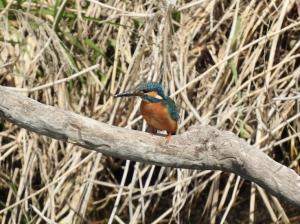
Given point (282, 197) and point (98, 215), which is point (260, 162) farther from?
point (98, 215)

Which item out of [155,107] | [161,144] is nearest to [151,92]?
[155,107]

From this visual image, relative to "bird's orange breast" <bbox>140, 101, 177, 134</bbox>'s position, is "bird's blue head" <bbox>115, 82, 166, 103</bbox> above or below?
above

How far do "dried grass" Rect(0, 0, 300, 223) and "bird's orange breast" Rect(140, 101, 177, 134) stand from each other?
0.51 metres

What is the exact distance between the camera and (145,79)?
4.11 meters

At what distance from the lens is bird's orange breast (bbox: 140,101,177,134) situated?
3324 millimetres

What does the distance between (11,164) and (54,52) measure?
62 centimetres

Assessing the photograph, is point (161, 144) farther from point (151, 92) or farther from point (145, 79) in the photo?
point (145, 79)

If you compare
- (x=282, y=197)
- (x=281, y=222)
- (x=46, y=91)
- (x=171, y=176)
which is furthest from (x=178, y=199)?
(x=282, y=197)

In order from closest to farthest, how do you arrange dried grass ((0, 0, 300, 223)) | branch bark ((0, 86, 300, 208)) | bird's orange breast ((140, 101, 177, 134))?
branch bark ((0, 86, 300, 208)) < bird's orange breast ((140, 101, 177, 134)) < dried grass ((0, 0, 300, 223))

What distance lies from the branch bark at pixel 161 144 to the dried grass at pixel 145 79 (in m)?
0.99

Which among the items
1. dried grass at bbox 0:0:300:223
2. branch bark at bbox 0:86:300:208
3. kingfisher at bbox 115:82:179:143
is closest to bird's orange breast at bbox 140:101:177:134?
kingfisher at bbox 115:82:179:143

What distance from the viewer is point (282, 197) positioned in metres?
2.86

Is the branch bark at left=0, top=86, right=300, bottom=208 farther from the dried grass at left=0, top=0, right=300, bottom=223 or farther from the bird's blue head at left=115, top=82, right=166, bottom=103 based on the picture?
the dried grass at left=0, top=0, right=300, bottom=223

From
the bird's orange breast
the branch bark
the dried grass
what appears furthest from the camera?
the dried grass
